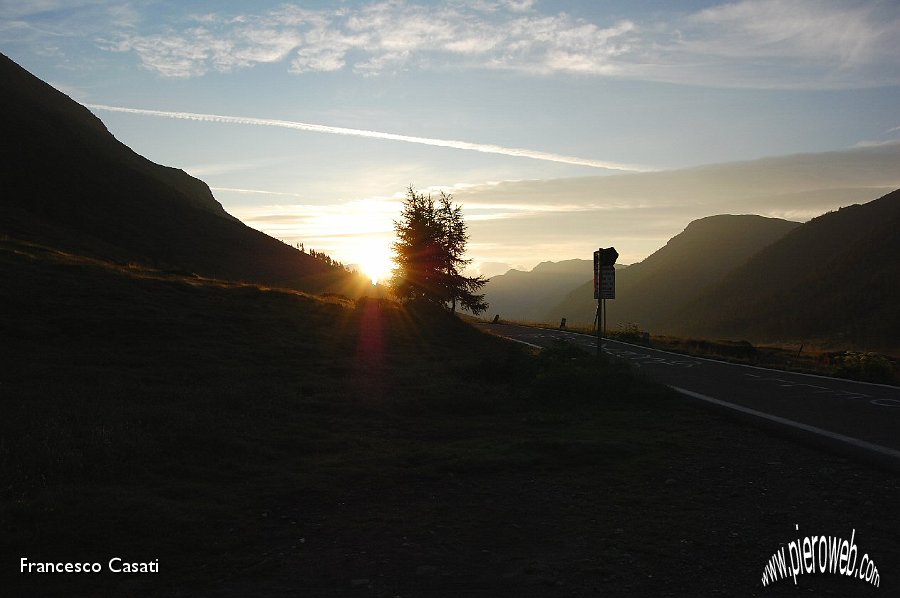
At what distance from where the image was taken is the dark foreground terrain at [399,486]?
4.86 m

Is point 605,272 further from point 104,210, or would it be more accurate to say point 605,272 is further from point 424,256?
point 104,210

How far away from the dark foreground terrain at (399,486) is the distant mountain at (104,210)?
1355 inches

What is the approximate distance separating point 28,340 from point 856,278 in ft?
389

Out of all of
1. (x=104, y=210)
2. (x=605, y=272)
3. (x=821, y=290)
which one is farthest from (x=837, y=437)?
(x=821, y=290)

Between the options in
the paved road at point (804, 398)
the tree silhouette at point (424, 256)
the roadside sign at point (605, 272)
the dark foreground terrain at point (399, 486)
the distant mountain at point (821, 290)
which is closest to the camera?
the dark foreground terrain at point (399, 486)

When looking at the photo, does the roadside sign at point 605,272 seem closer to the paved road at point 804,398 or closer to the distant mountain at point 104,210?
the paved road at point 804,398

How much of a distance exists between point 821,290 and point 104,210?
107656mm

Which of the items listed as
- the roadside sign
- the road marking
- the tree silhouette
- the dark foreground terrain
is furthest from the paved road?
the tree silhouette

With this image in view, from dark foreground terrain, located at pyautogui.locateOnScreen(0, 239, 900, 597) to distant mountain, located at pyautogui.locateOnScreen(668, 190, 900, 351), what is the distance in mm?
64791

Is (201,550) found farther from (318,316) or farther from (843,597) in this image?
(318,316)

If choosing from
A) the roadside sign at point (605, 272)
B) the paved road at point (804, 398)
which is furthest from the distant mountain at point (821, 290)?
the roadside sign at point (605, 272)

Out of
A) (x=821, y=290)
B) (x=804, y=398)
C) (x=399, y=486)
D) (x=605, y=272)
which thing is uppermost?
(x=821, y=290)

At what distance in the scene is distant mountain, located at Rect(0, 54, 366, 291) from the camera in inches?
2061

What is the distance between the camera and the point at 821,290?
363 ft
